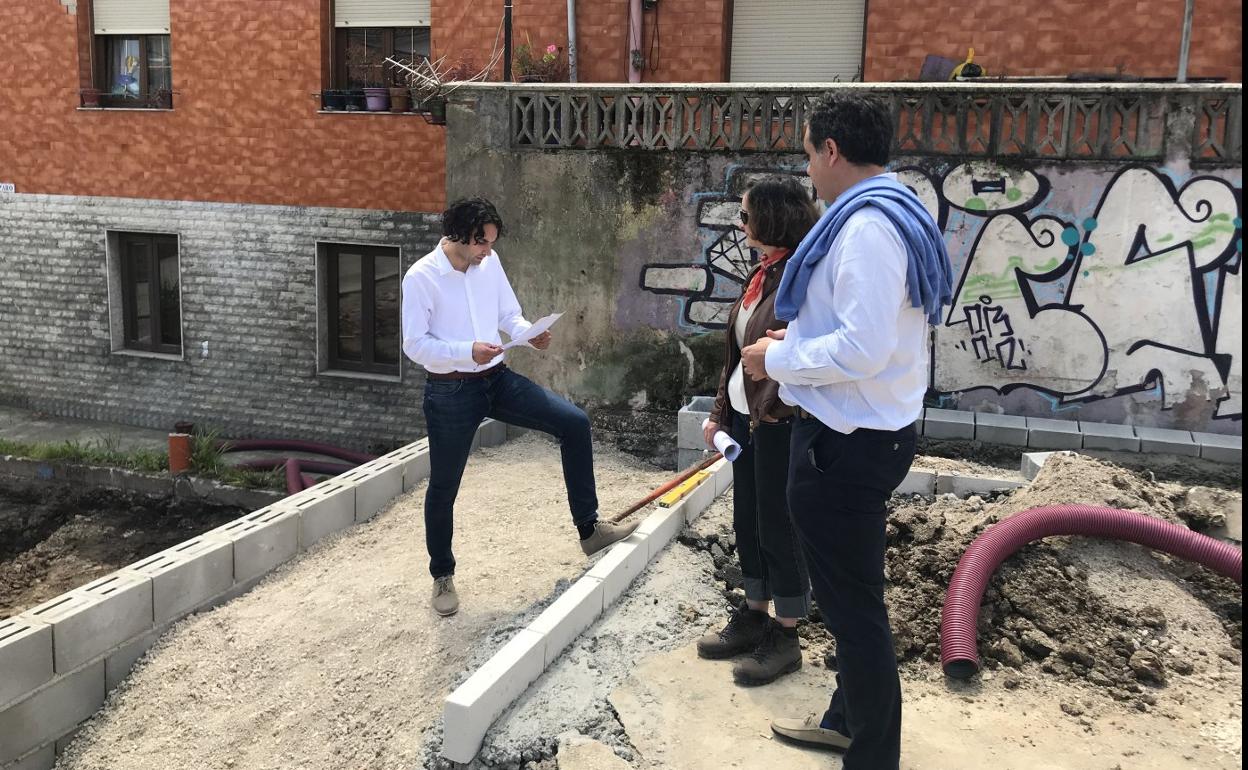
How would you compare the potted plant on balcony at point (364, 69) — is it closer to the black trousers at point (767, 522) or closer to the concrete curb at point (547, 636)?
the concrete curb at point (547, 636)

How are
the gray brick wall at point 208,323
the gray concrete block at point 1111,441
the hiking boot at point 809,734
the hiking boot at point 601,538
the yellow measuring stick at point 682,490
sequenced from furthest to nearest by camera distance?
1. the gray brick wall at point 208,323
2. the gray concrete block at point 1111,441
3. the yellow measuring stick at point 682,490
4. the hiking boot at point 601,538
5. the hiking boot at point 809,734

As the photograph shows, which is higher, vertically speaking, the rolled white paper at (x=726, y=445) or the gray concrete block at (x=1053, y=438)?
the rolled white paper at (x=726, y=445)

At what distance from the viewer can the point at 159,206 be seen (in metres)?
11.9

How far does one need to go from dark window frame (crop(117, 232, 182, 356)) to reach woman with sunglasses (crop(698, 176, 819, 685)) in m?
10.3

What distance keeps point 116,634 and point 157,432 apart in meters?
8.33

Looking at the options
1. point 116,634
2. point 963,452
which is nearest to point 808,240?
point 116,634

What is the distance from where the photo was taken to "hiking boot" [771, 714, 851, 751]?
123 inches

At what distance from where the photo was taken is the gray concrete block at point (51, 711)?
13.3 ft

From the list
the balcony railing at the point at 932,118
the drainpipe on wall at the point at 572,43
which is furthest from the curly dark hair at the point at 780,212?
the drainpipe on wall at the point at 572,43

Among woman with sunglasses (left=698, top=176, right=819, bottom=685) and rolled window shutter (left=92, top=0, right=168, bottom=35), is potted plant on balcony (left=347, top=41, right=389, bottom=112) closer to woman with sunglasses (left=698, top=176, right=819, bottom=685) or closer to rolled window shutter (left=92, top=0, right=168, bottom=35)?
rolled window shutter (left=92, top=0, right=168, bottom=35)

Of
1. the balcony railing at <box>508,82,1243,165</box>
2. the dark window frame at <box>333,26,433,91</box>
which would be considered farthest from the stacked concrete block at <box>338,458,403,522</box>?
the dark window frame at <box>333,26,433,91</box>

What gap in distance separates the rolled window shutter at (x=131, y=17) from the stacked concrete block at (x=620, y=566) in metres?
10.5

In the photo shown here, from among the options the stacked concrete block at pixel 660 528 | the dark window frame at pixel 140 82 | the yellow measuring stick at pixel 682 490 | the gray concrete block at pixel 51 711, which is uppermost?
the dark window frame at pixel 140 82

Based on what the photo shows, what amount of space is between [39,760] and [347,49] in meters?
9.10
